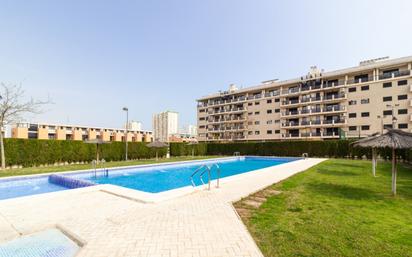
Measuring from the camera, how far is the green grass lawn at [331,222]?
11.7 ft

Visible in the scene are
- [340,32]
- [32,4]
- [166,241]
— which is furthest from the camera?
[340,32]

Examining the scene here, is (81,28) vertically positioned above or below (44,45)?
above

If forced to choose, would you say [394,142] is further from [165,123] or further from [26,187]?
[165,123]

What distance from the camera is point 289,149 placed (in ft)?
99.0

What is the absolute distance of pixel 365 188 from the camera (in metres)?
8.59

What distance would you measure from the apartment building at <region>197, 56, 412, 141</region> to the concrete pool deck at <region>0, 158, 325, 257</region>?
2664 cm

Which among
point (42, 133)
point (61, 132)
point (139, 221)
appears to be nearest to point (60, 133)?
point (61, 132)

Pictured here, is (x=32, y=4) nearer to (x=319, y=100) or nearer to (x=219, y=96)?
(x=319, y=100)

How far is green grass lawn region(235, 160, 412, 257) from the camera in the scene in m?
Result: 3.56

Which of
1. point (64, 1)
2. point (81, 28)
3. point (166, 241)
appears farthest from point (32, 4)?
point (166, 241)

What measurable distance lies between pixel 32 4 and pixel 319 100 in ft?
138

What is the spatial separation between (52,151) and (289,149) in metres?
28.6

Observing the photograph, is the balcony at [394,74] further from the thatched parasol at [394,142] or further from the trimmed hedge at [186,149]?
the thatched parasol at [394,142]

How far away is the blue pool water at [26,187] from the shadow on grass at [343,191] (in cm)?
1226
